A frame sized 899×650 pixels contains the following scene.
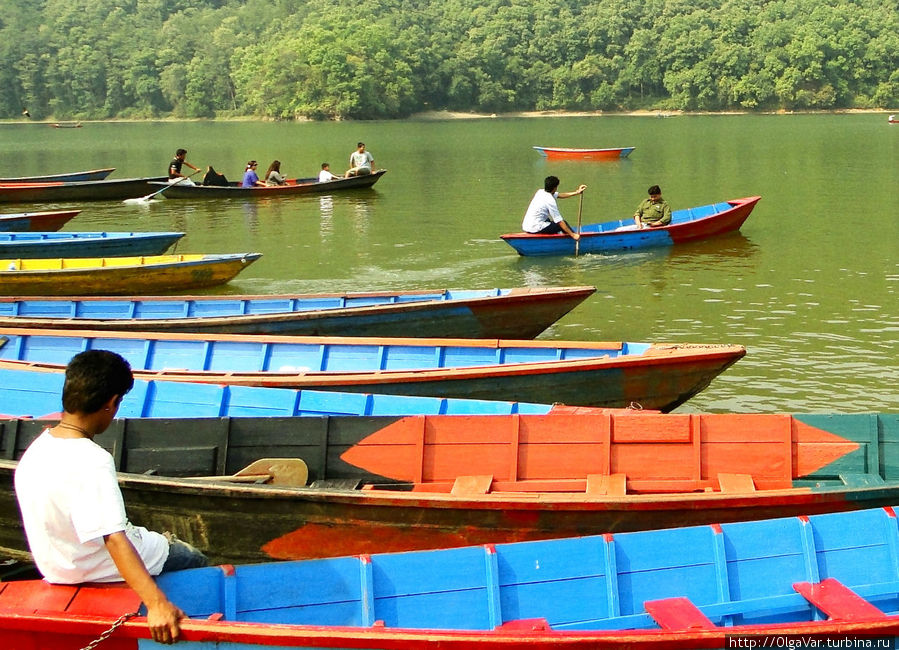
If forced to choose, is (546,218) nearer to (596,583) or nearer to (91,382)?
(596,583)

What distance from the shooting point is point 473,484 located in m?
6.46

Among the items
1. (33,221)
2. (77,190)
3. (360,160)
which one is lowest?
(33,221)

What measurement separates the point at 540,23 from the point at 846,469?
97190mm

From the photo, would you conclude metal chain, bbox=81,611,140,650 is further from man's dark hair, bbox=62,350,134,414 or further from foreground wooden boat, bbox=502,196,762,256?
foreground wooden boat, bbox=502,196,762,256

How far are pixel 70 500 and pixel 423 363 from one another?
5636 millimetres

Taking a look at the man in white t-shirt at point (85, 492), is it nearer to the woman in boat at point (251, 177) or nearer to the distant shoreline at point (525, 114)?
the woman in boat at point (251, 177)

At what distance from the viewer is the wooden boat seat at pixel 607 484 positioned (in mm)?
6312

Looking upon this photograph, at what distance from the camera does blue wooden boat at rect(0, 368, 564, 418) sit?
725 centimetres

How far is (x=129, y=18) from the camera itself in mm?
119312

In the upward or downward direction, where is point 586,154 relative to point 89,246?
upward

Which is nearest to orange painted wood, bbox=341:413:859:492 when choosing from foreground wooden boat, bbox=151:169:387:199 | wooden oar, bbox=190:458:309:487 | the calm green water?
wooden oar, bbox=190:458:309:487

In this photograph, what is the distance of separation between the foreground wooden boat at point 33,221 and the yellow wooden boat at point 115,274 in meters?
4.32

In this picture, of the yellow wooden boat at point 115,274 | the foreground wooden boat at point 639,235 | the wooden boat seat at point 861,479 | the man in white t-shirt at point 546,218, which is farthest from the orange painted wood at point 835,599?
the foreground wooden boat at point 639,235

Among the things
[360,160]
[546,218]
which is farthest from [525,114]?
[546,218]
